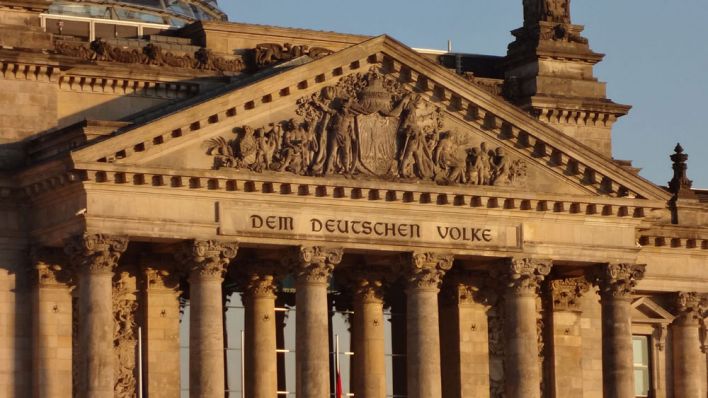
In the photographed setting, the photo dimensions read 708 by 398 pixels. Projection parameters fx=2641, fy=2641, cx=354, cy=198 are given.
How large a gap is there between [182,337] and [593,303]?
14631mm

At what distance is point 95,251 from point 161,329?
542 centimetres

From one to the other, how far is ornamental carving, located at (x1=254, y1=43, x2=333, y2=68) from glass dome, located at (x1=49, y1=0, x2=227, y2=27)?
9.21m

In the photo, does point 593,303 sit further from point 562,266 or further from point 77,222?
point 77,222

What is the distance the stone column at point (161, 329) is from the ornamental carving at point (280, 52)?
962cm

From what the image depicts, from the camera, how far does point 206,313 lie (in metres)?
77.6

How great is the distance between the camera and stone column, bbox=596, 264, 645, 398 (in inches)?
3297

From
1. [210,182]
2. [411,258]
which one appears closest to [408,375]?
[411,258]

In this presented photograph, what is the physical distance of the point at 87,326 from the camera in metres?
76.0

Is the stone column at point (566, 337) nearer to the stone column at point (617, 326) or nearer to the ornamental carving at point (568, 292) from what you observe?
the ornamental carving at point (568, 292)

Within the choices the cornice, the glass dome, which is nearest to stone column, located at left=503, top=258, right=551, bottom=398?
the cornice

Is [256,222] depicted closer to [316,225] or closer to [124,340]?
[316,225]

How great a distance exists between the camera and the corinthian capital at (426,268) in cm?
8094

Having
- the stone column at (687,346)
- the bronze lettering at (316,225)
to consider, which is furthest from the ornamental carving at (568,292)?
the bronze lettering at (316,225)

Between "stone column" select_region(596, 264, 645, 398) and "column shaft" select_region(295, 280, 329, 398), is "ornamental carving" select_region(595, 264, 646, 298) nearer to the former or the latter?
"stone column" select_region(596, 264, 645, 398)
